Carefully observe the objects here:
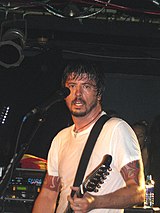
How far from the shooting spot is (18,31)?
492 centimetres

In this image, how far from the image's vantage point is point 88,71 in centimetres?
336

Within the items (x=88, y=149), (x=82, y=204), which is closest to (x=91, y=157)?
(x=88, y=149)

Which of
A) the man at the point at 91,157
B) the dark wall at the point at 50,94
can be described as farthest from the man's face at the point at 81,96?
the dark wall at the point at 50,94

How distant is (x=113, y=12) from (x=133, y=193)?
2.97 meters

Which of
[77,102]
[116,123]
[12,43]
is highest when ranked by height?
[12,43]

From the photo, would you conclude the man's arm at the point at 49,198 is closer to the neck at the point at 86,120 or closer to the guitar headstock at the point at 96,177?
the neck at the point at 86,120

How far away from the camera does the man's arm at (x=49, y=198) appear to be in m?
3.33

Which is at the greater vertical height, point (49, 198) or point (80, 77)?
point (80, 77)

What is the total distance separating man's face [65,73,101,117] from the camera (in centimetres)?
317

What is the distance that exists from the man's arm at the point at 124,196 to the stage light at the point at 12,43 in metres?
2.26

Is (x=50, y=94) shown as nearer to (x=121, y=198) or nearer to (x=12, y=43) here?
(x=12, y=43)

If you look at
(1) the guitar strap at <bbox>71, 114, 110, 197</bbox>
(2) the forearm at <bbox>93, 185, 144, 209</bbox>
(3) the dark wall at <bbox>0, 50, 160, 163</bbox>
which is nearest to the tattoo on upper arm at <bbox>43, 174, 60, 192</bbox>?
(1) the guitar strap at <bbox>71, 114, 110, 197</bbox>

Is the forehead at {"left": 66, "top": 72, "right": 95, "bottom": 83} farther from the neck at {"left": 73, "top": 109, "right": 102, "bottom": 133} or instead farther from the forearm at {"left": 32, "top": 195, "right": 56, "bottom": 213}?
the forearm at {"left": 32, "top": 195, "right": 56, "bottom": 213}

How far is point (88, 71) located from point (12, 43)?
5.41 ft
